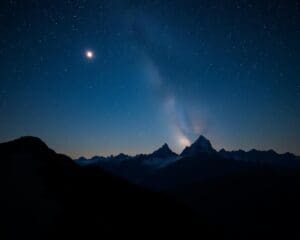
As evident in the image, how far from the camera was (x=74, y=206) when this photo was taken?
2227cm

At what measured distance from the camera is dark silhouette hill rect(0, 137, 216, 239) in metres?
19.5

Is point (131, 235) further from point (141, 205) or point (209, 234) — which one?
point (209, 234)

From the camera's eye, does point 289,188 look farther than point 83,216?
Yes

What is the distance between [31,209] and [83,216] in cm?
544

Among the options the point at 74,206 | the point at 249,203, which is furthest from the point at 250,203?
the point at 74,206

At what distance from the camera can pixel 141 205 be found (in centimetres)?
2719

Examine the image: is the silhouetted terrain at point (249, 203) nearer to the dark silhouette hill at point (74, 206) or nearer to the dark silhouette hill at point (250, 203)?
the dark silhouette hill at point (250, 203)

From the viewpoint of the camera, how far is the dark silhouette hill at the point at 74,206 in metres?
19.5

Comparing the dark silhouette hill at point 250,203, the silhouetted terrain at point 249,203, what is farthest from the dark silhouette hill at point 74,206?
the dark silhouette hill at point 250,203

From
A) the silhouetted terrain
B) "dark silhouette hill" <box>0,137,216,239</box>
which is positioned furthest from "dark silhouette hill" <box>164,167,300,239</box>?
"dark silhouette hill" <box>0,137,216,239</box>

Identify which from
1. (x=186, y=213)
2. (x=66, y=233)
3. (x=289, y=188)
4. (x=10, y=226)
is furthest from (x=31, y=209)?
(x=289, y=188)

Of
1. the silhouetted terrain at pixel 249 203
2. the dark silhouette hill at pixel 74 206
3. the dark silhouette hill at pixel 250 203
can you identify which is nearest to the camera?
the dark silhouette hill at pixel 74 206

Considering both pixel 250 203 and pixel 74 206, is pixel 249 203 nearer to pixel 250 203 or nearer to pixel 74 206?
pixel 250 203

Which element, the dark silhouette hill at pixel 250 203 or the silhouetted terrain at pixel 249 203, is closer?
the dark silhouette hill at pixel 250 203
